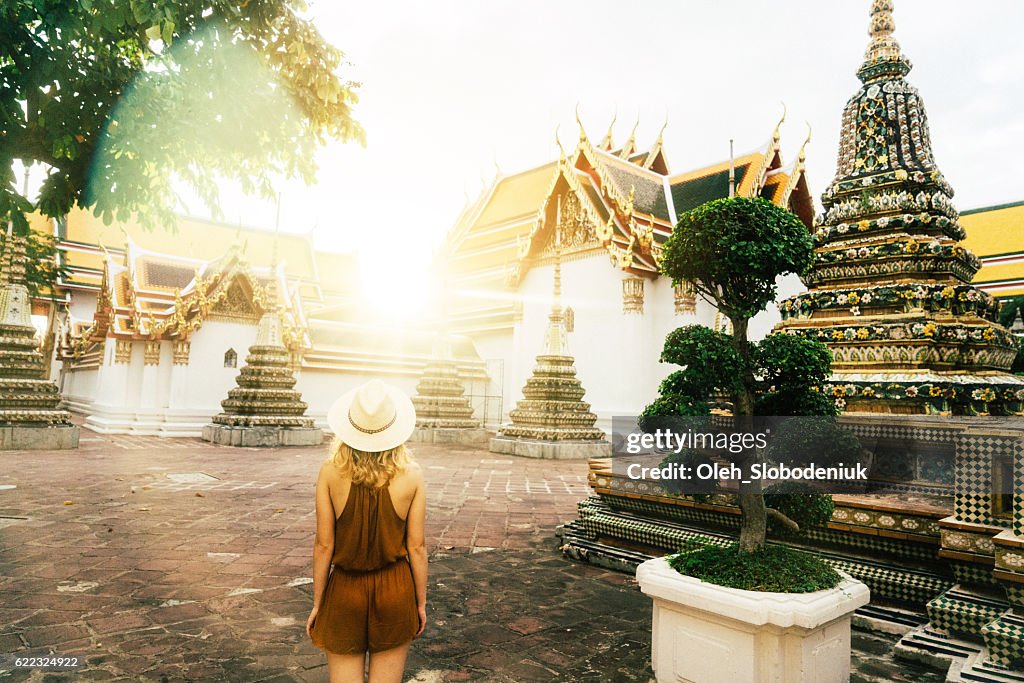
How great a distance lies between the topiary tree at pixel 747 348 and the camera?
2.90 m

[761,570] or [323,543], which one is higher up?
[323,543]

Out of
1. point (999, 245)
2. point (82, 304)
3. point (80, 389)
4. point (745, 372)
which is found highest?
Result: point (999, 245)

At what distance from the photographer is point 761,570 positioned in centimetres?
271

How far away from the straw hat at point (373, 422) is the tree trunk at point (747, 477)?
1626 mm

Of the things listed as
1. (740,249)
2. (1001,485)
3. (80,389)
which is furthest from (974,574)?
(80,389)

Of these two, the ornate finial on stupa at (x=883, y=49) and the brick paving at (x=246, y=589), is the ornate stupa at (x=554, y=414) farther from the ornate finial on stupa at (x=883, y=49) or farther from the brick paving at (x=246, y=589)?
the ornate finial on stupa at (x=883, y=49)

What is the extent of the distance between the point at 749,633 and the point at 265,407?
14116 millimetres

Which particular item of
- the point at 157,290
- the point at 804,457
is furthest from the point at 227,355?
the point at 804,457

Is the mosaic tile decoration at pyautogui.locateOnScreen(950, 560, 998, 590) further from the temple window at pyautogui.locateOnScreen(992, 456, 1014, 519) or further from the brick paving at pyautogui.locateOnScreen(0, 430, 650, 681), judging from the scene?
the brick paving at pyautogui.locateOnScreen(0, 430, 650, 681)

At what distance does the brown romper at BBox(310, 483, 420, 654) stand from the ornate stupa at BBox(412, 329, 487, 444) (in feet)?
48.0

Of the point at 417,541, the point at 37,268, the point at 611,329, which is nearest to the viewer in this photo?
the point at 417,541

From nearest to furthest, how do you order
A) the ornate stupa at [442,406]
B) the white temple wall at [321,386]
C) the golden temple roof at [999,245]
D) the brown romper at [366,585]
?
the brown romper at [366,585], the ornate stupa at [442,406], the white temple wall at [321,386], the golden temple roof at [999,245]

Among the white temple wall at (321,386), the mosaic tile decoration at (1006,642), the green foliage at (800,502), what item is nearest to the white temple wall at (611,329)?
the white temple wall at (321,386)

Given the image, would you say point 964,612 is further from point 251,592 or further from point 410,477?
point 251,592
